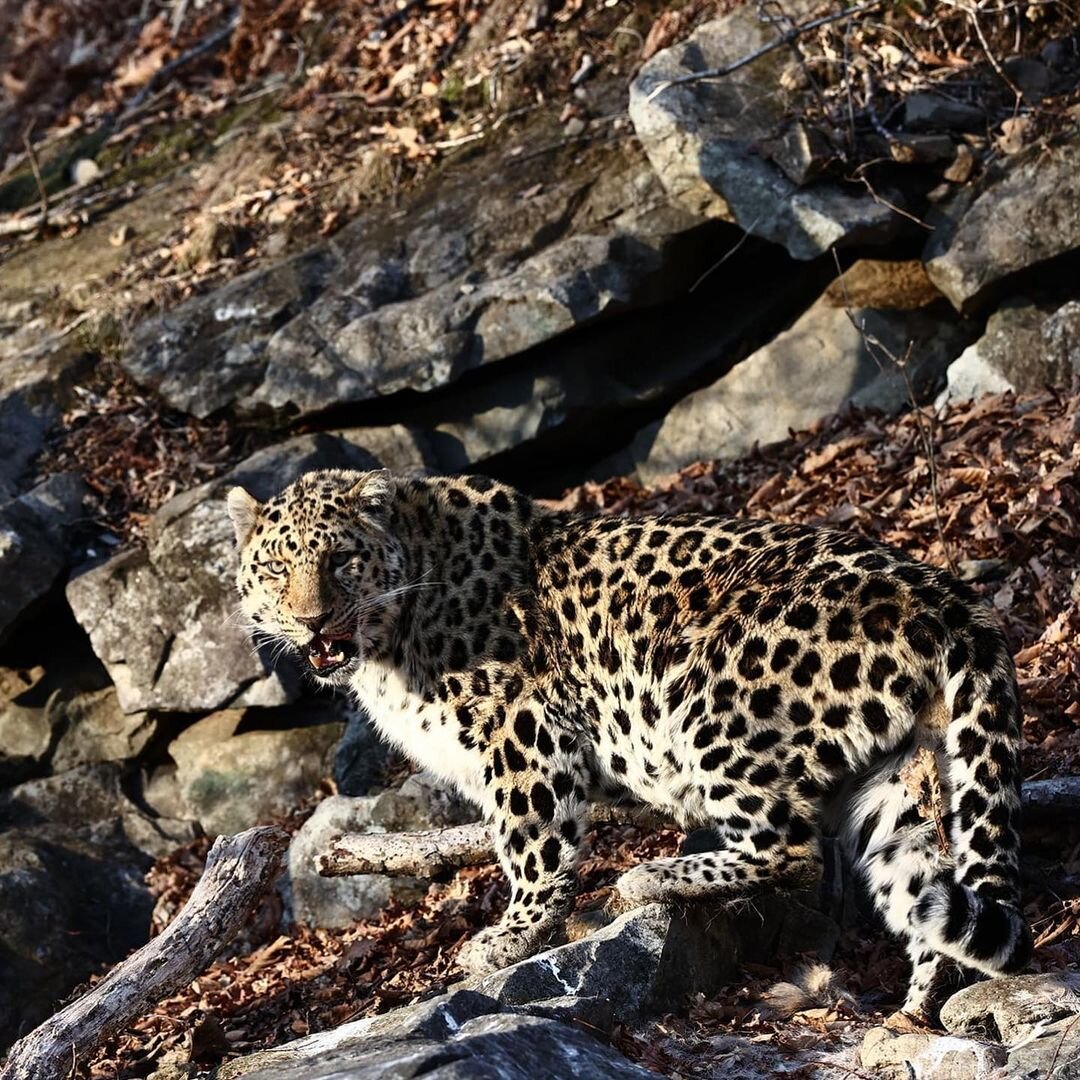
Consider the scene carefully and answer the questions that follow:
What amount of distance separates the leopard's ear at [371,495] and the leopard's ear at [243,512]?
0.56m

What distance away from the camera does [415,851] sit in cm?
818

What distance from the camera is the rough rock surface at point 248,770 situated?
11.0 metres

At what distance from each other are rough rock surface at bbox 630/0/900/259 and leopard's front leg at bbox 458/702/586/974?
5.46 metres

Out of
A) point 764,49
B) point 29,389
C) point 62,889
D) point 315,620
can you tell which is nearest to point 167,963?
point 315,620

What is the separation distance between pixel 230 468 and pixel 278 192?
3.41m

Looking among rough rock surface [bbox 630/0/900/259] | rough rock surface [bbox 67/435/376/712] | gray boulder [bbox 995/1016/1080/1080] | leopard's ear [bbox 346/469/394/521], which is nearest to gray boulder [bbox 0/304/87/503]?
rough rock surface [bbox 67/435/376/712]

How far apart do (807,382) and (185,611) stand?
5.15m

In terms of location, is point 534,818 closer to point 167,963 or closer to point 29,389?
point 167,963

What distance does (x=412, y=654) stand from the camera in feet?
26.1

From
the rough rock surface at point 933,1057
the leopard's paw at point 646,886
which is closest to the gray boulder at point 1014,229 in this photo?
the leopard's paw at point 646,886

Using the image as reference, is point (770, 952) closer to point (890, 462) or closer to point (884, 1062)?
point (884, 1062)

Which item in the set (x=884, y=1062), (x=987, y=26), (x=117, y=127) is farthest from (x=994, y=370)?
(x=117, y=127)

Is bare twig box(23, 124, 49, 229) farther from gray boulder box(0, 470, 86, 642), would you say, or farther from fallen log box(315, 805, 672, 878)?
fallen log box(315, 805, 672, 878)

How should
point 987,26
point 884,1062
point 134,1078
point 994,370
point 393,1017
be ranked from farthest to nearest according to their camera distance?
point 987,26, point 994,370, point 134,1078, point 393,1017, point 884,1062
